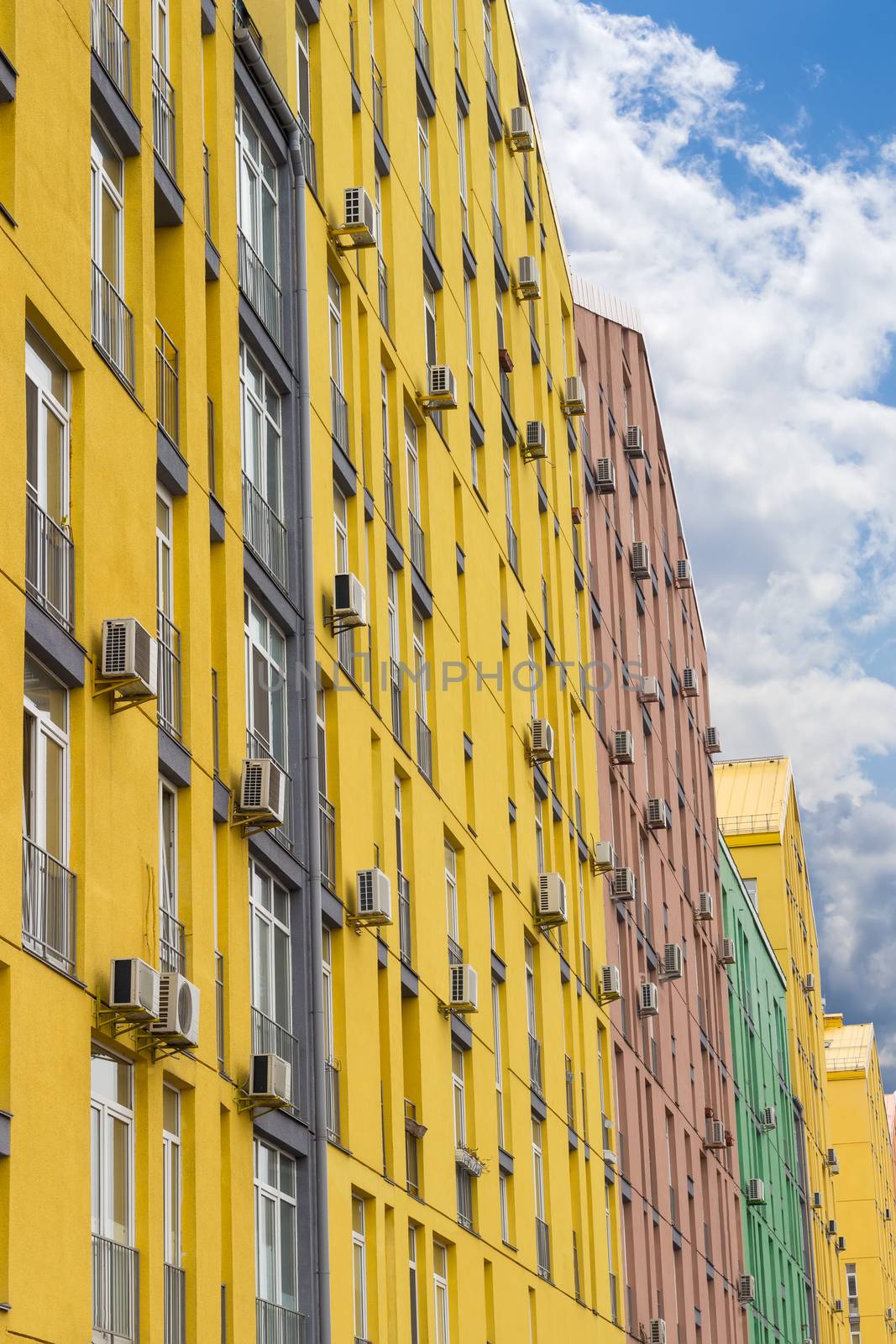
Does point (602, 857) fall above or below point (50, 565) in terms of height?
above

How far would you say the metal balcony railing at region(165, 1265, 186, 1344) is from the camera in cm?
1880

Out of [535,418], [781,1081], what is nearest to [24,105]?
[535,418]

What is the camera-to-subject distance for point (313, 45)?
29.0m

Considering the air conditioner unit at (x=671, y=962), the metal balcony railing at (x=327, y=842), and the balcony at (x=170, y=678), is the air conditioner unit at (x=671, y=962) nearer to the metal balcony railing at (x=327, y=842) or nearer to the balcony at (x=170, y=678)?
the metal balcony railing at (x=327, y=842)

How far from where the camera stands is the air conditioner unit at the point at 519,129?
4200cm

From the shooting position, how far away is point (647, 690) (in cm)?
5059

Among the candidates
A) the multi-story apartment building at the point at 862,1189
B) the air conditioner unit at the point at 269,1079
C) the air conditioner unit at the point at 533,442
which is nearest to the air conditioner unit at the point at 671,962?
the air conditioner unit at the point at 533,442

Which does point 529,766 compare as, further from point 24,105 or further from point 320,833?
point 24,105

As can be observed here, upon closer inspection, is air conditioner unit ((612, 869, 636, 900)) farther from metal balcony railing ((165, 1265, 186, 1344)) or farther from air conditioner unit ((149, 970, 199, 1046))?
air conditioner unit ((149, 970, 199, 1046))

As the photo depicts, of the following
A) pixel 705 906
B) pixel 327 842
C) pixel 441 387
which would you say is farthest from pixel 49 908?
pixel 705 906

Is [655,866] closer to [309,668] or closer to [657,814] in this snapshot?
[657,814]

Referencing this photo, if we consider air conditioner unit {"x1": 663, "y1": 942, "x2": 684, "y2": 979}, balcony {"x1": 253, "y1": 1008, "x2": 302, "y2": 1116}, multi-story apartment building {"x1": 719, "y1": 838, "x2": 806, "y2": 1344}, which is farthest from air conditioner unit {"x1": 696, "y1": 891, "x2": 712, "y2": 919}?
balcony {"x1": 253, "y1": 1008, "x2": 302, "y2": 1116}

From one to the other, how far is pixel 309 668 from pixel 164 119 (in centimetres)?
663

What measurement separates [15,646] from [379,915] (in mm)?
10010
